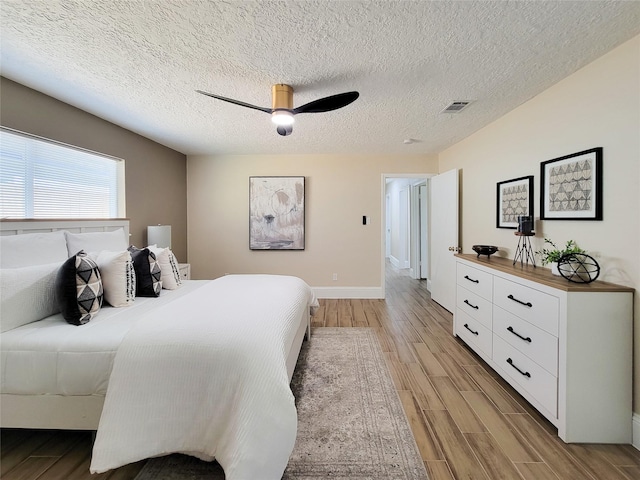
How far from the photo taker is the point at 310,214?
456 cm

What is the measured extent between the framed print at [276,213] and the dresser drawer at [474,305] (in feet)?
8.33

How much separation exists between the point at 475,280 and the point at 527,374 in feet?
3.00

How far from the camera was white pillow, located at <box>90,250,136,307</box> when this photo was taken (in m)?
1.96

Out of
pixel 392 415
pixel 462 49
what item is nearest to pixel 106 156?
pixel 462 49

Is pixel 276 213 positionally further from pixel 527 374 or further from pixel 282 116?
pixel 527 374

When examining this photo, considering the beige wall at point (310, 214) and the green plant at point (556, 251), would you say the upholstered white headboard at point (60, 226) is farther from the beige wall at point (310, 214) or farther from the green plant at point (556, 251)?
the green plant at point (556, 251)

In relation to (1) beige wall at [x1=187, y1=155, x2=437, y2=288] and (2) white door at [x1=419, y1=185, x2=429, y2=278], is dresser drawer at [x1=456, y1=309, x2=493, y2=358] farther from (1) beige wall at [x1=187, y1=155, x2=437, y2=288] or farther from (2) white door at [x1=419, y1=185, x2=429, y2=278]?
(2) white door at [x1=419, y1=185, x2=429, y2=278]

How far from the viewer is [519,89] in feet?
7.34

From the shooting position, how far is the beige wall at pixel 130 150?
2162mm

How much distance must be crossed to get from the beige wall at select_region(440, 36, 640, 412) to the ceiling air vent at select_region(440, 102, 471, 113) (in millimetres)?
539

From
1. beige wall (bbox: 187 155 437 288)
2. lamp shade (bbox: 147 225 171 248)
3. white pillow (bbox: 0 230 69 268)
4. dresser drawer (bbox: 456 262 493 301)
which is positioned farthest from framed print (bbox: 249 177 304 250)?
white pillow (bbox: 0 230 69 268)

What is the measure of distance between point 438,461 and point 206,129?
148 inches

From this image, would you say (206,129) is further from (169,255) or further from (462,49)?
(462,49)

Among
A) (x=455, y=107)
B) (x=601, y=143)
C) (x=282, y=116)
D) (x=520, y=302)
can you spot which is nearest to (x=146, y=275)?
(x=282, y=116)
